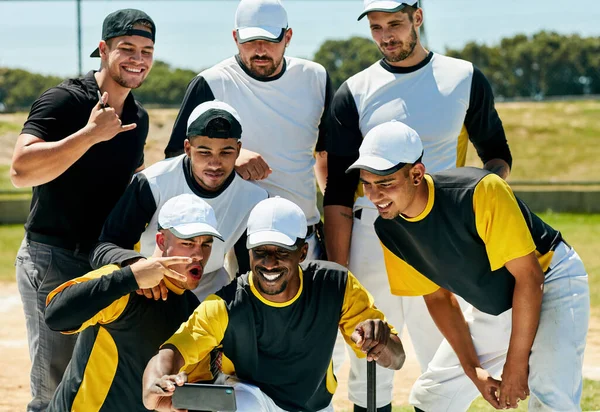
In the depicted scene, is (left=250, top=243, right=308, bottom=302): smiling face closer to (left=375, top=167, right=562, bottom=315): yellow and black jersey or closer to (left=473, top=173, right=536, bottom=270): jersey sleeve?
(left=375, top=167, right=562, bottom=315): yellow and black jersey

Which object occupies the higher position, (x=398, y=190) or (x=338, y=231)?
(x=398, y=190)

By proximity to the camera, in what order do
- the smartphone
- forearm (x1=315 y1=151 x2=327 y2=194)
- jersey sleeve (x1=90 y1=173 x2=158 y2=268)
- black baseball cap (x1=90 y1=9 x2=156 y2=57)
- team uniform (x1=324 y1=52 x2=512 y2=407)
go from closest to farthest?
the smartphone, jersey sleeve (x1=90 y1=173 x2=158 y2=268), black baseball cap (x1=90 y1=9 x2=156 y2=57), team uniform (x1=324 y1=52 x2=512 y2=407), forearm (x1=315 y1=151 x2=327 y2=194)

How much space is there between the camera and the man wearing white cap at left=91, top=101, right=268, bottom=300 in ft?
13.6

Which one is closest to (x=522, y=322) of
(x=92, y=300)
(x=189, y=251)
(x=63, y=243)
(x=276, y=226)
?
(x=276, y=226)

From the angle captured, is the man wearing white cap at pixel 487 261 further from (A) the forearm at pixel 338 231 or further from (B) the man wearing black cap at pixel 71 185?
(B) the man wearing black cap at pixel 71 185

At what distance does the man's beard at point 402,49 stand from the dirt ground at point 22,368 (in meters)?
2.31

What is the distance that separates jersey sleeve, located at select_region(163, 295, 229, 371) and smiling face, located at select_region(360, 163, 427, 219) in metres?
0.81

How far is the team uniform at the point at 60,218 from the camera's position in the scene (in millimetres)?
4418

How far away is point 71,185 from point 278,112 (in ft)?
3.76

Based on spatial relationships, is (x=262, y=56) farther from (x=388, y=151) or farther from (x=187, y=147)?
(x=388, y=151)

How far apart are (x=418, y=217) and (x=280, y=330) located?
78 cm

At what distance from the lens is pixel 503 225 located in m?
3.72

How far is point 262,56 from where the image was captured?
462 centimetres

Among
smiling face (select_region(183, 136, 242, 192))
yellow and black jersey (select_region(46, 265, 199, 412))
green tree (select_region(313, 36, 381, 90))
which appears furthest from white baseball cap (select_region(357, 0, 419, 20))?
green tree (select_region(313, 36, 381, 90))
